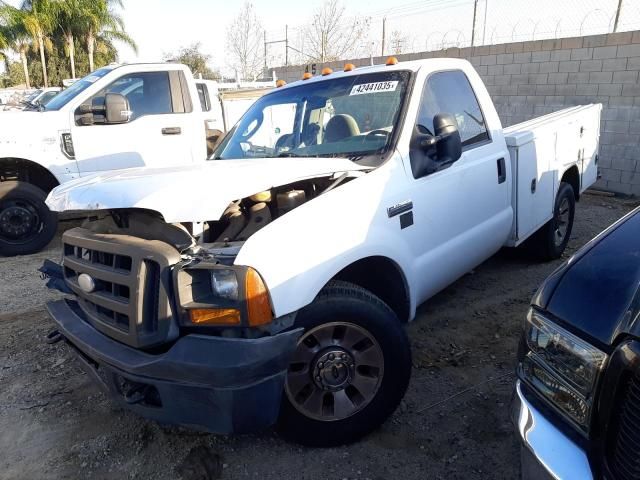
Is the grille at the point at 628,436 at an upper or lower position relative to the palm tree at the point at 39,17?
lower

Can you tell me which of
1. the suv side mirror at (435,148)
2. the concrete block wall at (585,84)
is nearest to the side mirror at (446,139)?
the suv side mirror at (435,148)

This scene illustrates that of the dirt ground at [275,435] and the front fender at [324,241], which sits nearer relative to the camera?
the front fender at [324,241]

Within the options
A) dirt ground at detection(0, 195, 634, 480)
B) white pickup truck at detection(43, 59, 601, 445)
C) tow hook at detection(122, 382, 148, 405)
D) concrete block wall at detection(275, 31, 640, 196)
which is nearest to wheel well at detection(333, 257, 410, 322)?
white pickup truck at detection(43, 59, 601, 445)

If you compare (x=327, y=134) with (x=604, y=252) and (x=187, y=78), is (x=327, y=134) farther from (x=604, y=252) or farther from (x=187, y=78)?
(x=187, y=78)

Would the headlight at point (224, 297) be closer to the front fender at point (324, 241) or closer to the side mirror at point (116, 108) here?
the front fender at point (324, 241)

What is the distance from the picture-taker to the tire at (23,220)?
234 inches

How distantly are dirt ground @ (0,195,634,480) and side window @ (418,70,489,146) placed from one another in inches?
58.0

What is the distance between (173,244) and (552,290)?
1651 mm

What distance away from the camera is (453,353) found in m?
3.58

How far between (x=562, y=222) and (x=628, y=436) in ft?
14.7

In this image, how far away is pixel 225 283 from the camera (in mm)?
2160

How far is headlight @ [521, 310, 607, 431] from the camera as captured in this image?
1.52m

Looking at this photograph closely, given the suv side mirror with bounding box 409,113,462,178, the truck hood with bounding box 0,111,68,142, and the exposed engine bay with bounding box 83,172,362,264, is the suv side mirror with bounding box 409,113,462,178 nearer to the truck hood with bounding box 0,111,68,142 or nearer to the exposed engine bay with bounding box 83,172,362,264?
the exposed engine bay with bounding box 83,172,362,264

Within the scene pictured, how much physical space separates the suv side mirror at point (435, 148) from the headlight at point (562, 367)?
4.96ft
